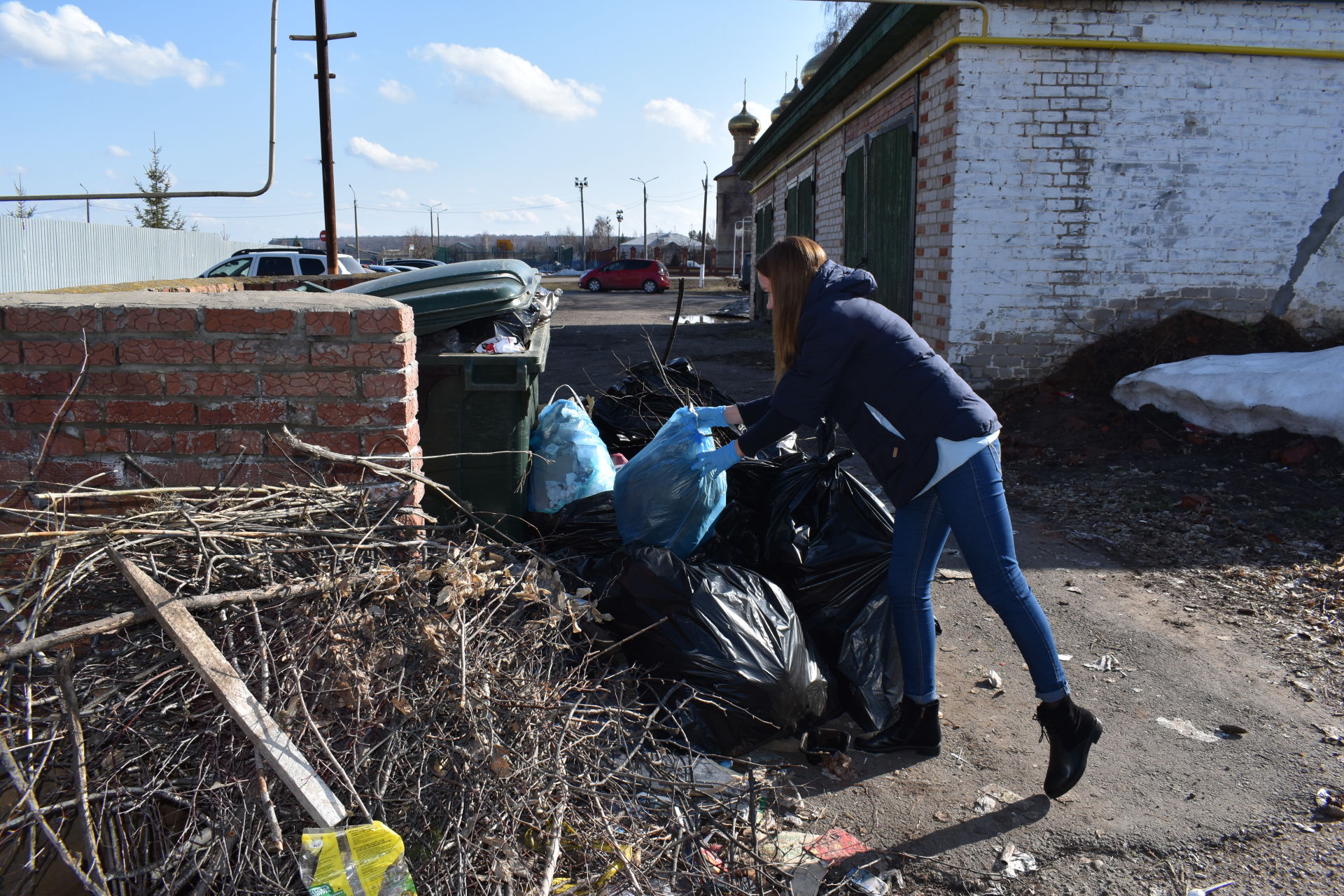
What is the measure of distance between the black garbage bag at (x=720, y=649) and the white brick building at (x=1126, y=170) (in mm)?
4913

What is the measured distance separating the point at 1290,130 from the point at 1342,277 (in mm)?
1244

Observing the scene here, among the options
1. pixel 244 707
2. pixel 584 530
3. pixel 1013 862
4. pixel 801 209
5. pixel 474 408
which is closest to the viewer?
pixel 244 707

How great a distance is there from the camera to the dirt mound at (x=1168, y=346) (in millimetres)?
6633

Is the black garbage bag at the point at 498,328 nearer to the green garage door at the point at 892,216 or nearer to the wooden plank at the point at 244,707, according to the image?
the wooden plank at the point at 244,707

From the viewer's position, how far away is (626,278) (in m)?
33.8

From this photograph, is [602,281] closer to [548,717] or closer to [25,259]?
[25,259]

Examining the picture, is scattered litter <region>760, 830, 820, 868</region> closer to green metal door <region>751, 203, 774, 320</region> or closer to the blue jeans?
the blue jeans

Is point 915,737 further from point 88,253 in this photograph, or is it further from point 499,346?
point 88,253

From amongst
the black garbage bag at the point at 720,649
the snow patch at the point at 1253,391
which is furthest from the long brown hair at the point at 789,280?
the snow patch at the point at 1253,391

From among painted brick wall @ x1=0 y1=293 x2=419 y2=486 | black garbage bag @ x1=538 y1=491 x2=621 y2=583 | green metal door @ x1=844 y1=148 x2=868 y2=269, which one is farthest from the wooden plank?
green metal door @ x1=844 y1=148 x2=868 y2=269

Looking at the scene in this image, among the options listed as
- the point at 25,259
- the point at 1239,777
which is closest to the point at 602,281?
the point at 25,259

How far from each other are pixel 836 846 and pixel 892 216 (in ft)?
24.0

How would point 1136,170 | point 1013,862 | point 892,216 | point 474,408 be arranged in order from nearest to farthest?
point 1013,862, point 474,408, point 1136,170, point 892,216

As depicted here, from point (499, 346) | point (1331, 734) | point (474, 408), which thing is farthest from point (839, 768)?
point (499, 346)
